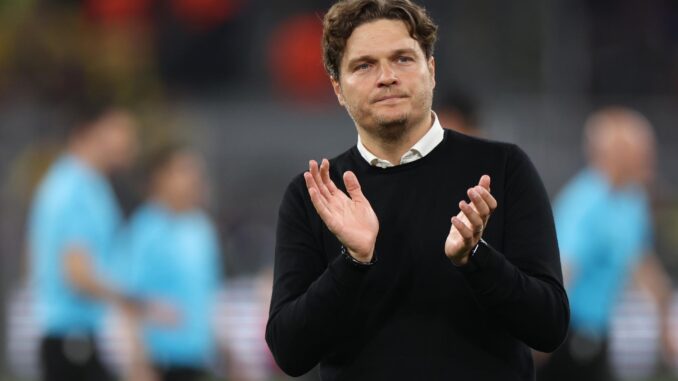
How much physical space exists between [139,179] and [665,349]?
341 inches

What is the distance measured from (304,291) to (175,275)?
6155 mm

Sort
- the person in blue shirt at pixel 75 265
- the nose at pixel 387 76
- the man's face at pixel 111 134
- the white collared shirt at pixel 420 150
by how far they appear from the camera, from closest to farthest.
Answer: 1. the nose at pixel 387 76
2. the white collared shirt at pixel 420 150
3. the person in blue shirt at pixel 75 265
4. the man's face at pixel 111 134

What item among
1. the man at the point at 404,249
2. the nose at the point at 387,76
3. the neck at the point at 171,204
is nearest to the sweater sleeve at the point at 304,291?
the man at the point at 404,249

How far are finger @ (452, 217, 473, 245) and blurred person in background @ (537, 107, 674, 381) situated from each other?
515cm

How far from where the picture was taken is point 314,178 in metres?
3.56

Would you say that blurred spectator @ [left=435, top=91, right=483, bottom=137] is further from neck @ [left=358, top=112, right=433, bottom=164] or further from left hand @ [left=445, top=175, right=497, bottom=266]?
left hand @ [left=445, top=175, right=497, bottom=266]

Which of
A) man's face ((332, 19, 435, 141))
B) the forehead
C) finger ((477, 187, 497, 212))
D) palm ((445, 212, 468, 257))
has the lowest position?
palm ((445, 212, 468, 257))

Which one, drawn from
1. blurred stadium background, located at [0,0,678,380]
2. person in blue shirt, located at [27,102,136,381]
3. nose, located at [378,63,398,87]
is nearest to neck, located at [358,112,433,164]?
nose, located at [378,63,398,87]

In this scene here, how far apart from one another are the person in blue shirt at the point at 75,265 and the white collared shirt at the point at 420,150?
5.41 meters

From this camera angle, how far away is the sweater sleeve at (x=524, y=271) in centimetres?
339

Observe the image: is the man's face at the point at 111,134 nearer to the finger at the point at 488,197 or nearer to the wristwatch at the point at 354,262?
→ the wristwatch at the point at 354,262

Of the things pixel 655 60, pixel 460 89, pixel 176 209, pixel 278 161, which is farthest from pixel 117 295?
pixel 655 60

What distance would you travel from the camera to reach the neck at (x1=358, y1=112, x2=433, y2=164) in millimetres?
3627

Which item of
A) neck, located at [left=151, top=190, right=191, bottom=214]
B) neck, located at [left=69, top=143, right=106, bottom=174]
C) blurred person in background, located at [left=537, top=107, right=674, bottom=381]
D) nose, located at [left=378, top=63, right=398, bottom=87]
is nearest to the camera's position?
nose, located at [left=378, top=63, right=398, bottom=87]
